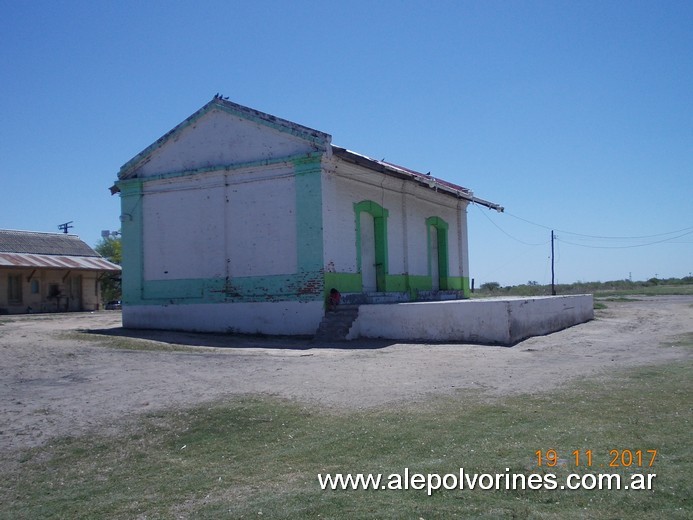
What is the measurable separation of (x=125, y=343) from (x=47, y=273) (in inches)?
887

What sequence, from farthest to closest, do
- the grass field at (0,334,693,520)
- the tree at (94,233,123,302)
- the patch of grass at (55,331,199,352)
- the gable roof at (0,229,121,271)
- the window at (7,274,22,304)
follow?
the tree at (94,233,123,302), the gable roof at (0,229,121,271), the window at (7,274,22,304), the patch of grass at (55,331,199,352), the grass field at (0,334,693,520)

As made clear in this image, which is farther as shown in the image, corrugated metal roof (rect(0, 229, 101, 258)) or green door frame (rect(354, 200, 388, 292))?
corrugated metal roof (rect(0, 229, 101, 258))

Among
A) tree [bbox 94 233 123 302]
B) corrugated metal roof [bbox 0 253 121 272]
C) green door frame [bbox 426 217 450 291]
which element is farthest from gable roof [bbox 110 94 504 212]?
tree [bbox 94 233 123 302]

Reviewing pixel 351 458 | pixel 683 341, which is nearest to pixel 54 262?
pixel 683 341

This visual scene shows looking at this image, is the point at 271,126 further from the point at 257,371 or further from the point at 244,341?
the point at 257,371

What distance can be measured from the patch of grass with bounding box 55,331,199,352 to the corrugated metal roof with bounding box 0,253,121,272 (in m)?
17.3

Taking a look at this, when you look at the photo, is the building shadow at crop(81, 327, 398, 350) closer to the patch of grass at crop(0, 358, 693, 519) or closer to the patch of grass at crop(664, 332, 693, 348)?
the patch of grass at crop(664, 332, 693, 348)

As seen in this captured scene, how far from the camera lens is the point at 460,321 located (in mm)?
16359

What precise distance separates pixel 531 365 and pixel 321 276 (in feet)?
26.2

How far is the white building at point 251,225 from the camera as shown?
18969 millimetres

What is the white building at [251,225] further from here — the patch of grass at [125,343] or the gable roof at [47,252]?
the gable roof at [47,252]

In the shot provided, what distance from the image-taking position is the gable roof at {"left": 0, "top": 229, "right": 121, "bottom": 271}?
33.6 metres

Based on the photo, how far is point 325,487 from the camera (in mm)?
5641
